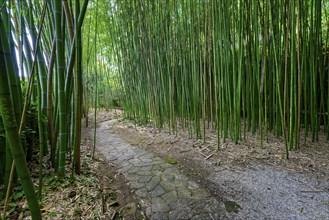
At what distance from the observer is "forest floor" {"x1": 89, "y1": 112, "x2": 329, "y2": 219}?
940 millimetres

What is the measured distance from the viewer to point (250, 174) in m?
1.29

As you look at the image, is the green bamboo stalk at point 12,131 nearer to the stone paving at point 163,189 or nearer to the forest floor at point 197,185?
the forest floor at point 197,185

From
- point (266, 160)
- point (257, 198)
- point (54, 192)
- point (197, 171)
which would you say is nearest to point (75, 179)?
point (54, 192)

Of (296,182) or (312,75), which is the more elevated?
(312,75)

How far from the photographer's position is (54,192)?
109cm

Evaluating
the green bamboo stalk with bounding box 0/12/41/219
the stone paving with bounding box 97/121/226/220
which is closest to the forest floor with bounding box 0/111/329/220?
the stone paving with bounding box 97/121/226/220

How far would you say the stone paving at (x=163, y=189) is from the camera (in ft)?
3.11

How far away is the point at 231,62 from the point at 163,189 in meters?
1.48

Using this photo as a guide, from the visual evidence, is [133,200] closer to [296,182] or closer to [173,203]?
[173,203]

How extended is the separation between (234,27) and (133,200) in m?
1.62

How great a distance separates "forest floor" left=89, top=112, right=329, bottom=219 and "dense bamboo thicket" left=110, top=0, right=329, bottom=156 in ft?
0.47

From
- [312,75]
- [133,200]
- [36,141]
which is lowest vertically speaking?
[133,200]

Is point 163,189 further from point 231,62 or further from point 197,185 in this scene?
point 231,62

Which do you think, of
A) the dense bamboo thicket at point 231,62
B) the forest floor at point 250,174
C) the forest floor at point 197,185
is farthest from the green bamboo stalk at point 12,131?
the dense bamboo thicket at point 231,62
